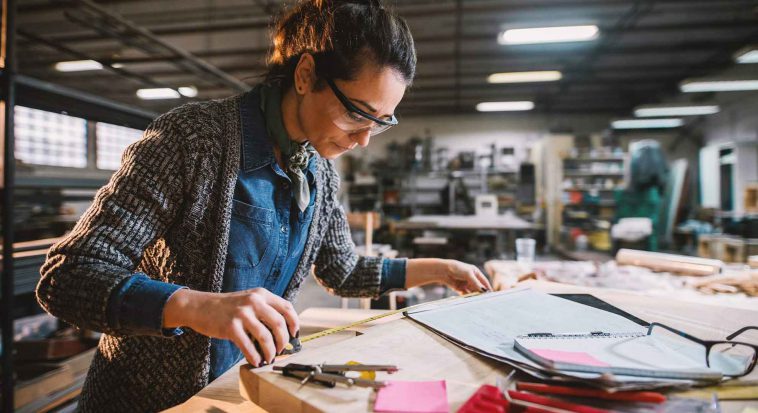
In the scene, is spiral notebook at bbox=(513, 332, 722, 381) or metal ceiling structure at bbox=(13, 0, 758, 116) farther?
metal ceiling structure at bbox=(13, 0, 758, 116)

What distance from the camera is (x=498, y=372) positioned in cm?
65

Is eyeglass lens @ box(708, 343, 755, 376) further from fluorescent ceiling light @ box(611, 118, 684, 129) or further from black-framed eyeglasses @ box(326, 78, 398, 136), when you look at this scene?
fluorescent ceiling light @ box(611, 118, 684, 129)

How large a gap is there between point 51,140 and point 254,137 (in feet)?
14.6

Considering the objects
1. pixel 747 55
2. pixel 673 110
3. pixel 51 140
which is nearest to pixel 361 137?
pixel 51 140

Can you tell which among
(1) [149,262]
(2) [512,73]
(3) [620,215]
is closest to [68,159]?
(1) [149,262]

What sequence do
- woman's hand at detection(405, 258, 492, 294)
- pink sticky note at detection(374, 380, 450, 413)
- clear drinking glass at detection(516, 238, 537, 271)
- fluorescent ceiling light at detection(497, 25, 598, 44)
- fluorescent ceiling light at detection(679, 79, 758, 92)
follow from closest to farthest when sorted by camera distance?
pink sticky note at detection(374, 380, 450, 413) < woman's hand at detection(405, 258, 492, 294) < clear drinking glass at detection(516, 238, 537, 271) < fluorescent ceiling light at detection(497, 25, 598, 44) < fluorescent ceiling light at detection(679, 79, 758, 92)

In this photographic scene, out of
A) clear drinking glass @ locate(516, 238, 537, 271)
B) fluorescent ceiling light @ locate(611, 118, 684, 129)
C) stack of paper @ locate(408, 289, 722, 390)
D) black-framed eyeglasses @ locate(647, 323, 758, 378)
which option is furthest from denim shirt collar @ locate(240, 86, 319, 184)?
fluorescent ceiling light @ locate(611, 118, 684, 129)

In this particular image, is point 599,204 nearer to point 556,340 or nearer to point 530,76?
point 530,76

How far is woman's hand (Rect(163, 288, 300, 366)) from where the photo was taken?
1.96 ft

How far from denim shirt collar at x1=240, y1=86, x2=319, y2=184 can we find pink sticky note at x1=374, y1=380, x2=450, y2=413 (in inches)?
23.4

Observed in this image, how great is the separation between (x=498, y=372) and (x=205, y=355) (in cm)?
61

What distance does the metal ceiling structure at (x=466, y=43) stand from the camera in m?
5.86

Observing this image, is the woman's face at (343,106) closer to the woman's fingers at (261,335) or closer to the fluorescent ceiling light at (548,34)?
the woman's fingers at (261,335)

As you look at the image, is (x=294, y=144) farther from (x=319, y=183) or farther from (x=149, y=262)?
(x=149, y=262)
